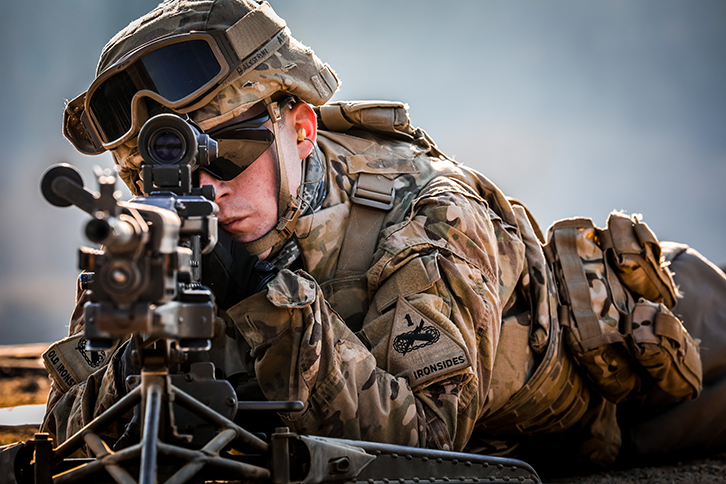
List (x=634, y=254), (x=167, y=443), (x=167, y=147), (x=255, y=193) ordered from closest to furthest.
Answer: (x=167, y=443), (x=167, y=147), (x=255, y=193), (x=634, y=254)

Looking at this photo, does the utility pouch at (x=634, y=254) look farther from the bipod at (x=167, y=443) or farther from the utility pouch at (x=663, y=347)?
the bipod at (x=167, y=443)

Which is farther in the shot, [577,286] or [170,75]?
[577,286]

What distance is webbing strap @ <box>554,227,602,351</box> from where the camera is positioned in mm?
3130

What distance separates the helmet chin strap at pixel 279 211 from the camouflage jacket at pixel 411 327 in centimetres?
6

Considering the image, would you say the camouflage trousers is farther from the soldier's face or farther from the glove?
the glove

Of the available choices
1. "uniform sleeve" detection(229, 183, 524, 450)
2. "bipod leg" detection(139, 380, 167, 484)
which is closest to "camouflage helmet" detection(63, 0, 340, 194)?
"uniform sleeve" detection(229, 183, 524, 450)

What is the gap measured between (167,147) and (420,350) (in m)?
1.03

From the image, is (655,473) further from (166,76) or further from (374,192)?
(166,76)

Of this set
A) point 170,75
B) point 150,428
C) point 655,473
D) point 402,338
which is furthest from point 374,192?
point 655,473

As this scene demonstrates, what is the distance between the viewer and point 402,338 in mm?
2238

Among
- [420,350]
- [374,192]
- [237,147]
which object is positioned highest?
[237,147]

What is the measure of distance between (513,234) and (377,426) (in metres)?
1.32

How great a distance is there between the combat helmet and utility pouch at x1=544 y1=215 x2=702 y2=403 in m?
1.39

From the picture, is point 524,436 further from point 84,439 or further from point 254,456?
point 84,439
